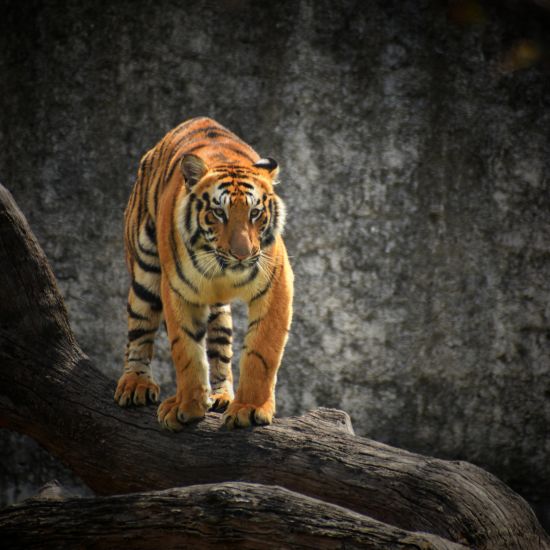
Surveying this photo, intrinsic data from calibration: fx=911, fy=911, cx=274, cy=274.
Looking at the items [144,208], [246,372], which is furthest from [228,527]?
[144,208]

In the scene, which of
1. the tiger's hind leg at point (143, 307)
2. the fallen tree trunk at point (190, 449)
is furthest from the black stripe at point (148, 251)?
the fallen tree trunk at point (190, 449)

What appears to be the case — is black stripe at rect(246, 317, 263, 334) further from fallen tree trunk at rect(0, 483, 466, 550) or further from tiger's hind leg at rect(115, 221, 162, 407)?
fallen tree trunk at rect(0, 483, 466, 550)

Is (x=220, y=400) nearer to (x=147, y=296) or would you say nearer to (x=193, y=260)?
(x=147, y=296)

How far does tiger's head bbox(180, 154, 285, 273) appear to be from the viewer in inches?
122

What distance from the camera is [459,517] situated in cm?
301

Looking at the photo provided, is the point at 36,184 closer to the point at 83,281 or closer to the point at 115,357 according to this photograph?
the point at 83,281

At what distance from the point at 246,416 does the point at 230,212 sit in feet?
2.52

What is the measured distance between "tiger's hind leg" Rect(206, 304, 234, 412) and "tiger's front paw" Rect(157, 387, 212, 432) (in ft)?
1.20

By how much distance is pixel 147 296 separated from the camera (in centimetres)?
376

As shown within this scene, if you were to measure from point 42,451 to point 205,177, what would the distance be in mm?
3250

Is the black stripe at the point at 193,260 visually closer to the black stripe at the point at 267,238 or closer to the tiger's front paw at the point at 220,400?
the black stripe at the point at 267,238

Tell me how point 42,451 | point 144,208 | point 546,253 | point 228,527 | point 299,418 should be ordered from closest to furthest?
point 228,527 < point 299,418 < point 144,208 < point 546,253 < point 42,451

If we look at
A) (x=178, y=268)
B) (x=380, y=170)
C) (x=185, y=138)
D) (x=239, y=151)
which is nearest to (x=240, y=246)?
(x=178, y=268)

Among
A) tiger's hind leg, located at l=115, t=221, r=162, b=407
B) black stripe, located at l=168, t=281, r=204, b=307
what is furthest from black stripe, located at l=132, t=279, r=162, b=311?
black stripe, located at l=168, t=281, r=204, b=307
